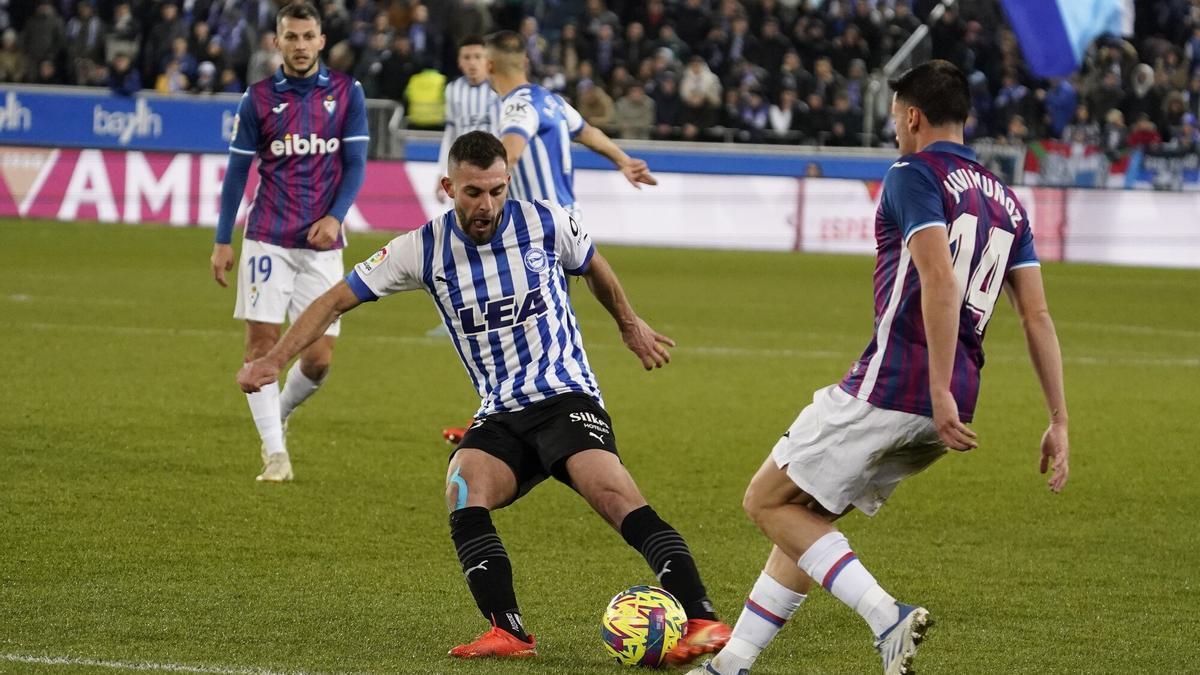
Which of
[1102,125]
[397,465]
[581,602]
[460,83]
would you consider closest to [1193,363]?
[460,83]

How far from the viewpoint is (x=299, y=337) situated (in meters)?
5.64

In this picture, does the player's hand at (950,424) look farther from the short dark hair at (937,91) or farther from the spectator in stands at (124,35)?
the spectator in stands at (124,35)

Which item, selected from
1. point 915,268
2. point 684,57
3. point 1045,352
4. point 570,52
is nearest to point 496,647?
point 915,268

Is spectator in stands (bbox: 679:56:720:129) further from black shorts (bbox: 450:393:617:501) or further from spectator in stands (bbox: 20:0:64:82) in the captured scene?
black shorts (bbox: 450:393:617:501)

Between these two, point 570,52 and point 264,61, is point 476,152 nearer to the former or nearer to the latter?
point 264,61

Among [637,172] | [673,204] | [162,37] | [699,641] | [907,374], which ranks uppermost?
[907,374]

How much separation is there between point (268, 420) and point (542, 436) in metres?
3.12

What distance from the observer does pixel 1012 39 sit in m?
30.1

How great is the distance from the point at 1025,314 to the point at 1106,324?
41.9ft

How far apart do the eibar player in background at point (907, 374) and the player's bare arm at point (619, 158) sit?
3.69 meters

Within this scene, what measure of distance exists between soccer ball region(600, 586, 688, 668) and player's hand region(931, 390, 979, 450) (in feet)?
3.64

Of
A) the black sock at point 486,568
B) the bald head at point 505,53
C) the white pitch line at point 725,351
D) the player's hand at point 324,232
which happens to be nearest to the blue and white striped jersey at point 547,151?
the bald head at point 505,53

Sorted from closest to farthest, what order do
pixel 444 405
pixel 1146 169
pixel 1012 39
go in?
pixel 444 405 < pixel 1146 169 < pixel 1012 39

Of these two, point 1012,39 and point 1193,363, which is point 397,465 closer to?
point 1193,363
